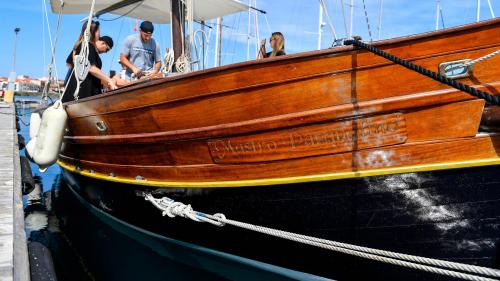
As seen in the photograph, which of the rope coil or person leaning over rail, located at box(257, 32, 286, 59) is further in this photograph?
person leaning over rail, located at box(257, 32, 286, 59)

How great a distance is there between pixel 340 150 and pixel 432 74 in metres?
0.77

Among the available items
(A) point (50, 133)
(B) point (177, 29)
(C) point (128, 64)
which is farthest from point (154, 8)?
(A) point (50, 133)

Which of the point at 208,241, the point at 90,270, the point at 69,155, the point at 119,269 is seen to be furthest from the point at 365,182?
the point at 69,155

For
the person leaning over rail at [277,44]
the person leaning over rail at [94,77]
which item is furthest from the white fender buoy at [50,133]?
the person leaning over rail at [277,44]

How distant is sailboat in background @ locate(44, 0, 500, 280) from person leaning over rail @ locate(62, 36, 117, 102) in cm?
179

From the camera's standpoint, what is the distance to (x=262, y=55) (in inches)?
231

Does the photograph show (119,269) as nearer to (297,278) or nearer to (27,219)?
(297,278)

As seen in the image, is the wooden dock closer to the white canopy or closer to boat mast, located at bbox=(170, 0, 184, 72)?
boat mast, located at bbox=(170, 0, 184, 72)

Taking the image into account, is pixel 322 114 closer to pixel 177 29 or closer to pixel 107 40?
pixel 177 29

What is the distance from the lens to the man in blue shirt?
5.59 meters

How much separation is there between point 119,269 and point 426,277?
313cm

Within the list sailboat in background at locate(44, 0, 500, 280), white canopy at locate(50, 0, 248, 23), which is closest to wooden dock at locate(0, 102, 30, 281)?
sailboat in background at locate(44, 0, 500, 280)

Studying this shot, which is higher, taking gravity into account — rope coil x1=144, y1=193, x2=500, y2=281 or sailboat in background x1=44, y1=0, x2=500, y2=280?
sailboat in background x1=44, y1=0, x2=500, y2=280

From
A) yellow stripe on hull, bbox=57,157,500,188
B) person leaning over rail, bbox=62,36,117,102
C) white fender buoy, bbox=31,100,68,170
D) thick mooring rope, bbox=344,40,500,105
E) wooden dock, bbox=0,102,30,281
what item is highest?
person leaning over rail, bbox=62,36,117,102
